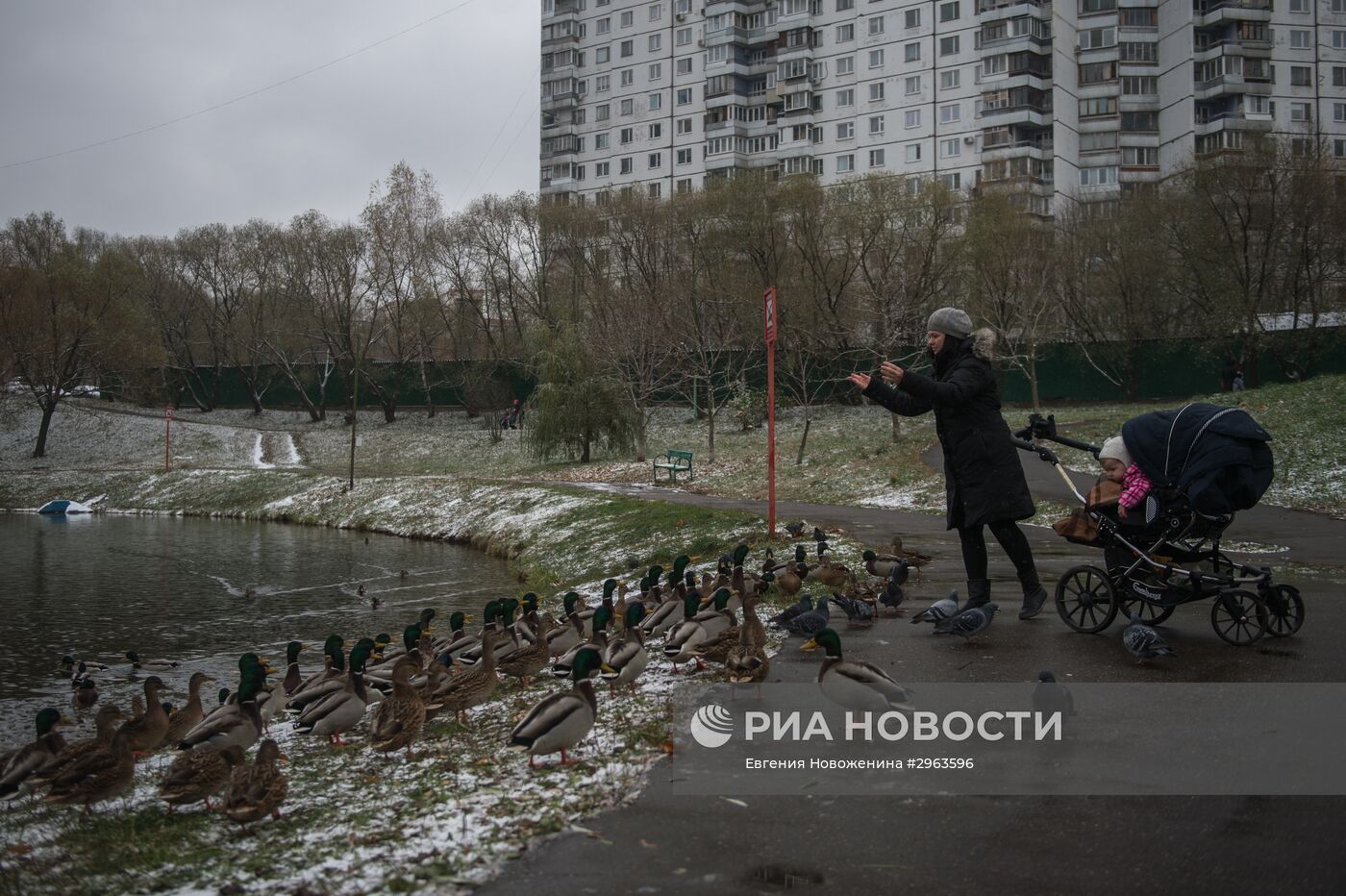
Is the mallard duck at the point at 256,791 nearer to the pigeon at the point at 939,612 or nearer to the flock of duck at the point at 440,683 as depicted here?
the flock of duck at the point at 440,683

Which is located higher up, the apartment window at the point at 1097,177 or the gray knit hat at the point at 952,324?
the apartment window at the point at 1097,177

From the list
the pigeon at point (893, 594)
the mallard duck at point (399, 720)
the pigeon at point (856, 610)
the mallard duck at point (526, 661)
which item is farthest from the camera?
the pigeon at point (893, 594)

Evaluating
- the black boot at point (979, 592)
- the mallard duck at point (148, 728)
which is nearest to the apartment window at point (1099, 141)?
the black boot at point (979, 592)

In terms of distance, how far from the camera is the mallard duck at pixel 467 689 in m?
8.14

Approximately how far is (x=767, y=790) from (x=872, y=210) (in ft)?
156

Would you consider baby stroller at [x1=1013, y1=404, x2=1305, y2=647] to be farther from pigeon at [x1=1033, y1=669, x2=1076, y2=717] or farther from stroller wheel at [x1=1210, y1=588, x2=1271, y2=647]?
pigeon at [x1=1033, y1=669, x2=1076, y2=717]

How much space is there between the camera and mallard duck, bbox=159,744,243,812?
6.23 m

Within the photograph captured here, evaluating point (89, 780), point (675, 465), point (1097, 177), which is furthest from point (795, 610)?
point (1097, 177)

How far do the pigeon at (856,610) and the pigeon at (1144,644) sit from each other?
272 cm

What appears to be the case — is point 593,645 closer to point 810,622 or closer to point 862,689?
point 810,622

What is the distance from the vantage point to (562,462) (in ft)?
141

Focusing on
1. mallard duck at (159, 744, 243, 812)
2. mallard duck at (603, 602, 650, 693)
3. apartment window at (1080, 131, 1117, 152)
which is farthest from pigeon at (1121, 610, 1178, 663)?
apartment window at (1080, 131, 1117, 152)

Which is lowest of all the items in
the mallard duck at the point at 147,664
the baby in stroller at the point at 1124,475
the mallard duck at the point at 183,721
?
the mallard duck at the point at 147,664

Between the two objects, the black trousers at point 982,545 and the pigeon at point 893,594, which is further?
the pigeon at point 893,594
